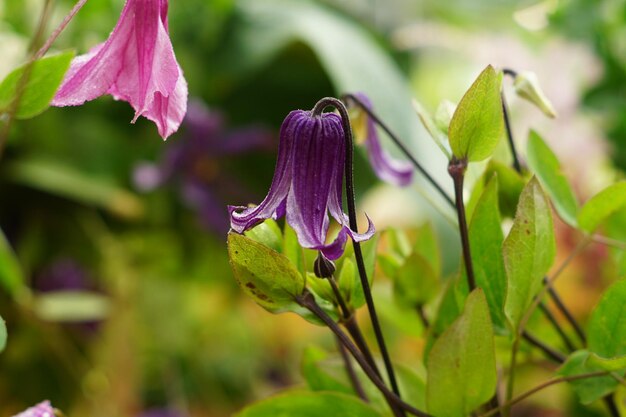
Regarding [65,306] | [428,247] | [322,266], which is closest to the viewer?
[322,266]

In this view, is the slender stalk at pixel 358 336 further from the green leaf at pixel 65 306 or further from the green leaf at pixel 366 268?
the green leaf at pixel 65 306

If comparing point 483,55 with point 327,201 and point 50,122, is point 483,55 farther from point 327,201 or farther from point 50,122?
point 327,201

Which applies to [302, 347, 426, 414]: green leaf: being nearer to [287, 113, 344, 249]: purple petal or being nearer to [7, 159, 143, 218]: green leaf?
[287, 113, 344, 249]: purple petal

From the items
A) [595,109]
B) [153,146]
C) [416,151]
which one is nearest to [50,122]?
[153,146]

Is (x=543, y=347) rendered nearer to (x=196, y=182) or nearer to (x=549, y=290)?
(x=549, y=290)

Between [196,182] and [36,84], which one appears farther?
[196,182]

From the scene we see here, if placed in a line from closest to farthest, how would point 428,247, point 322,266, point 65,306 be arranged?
point 322,266
point 428,247
point 65,306

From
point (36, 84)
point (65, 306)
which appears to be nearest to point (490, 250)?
point (36, 84)
